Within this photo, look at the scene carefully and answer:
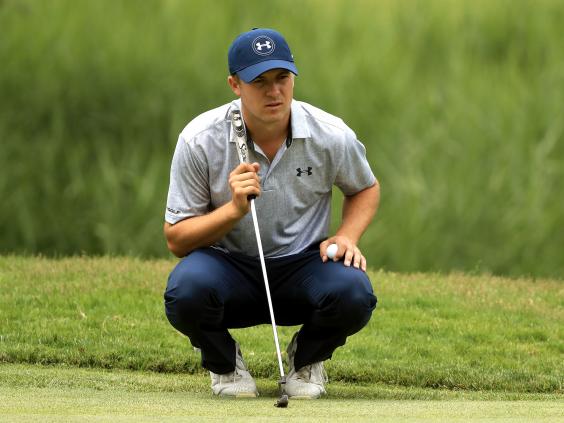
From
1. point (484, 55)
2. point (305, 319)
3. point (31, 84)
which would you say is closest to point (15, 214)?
point (31, 84)

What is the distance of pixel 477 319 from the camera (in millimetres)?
8992

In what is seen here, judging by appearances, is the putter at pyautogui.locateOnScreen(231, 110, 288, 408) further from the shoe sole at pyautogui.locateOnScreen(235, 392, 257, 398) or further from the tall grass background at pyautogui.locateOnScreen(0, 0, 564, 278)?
the tall grass background at pyautogui.locateOnScreen(0, 0, 564, 278)

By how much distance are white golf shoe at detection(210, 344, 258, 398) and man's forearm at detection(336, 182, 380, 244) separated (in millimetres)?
747

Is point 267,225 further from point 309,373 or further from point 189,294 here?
point 309,373

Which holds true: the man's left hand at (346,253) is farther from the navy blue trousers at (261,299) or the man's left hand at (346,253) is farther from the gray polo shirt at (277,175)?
the gray polo shirt at (277,175)

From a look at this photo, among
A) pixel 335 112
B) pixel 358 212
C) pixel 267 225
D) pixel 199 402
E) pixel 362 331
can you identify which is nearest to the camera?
pixel 199 402

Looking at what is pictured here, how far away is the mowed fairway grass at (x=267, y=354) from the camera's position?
5543 millimetres

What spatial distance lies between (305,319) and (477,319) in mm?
2763

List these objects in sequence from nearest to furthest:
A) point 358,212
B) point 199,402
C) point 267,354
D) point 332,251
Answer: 1. point 199,402
2. point 332,251
3. point 358,212
4. point 267,354

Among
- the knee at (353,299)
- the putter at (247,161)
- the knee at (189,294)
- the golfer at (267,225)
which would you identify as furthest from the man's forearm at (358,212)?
the knee at (189,294)

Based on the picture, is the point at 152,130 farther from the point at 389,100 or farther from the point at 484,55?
the point at 484,55

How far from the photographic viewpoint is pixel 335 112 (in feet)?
42.1

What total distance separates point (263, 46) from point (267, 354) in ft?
7.82

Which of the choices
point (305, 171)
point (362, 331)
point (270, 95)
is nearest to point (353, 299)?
point (305, 171)
